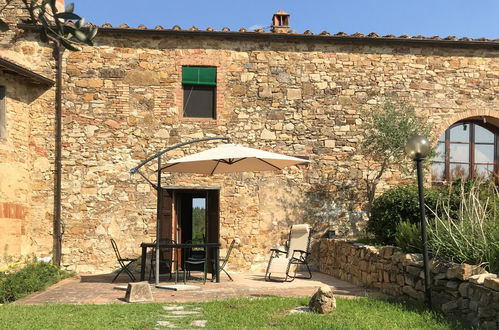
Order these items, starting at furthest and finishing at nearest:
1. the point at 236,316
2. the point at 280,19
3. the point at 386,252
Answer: the point at 280,19 < the point at 386,252 < the point at 236,316

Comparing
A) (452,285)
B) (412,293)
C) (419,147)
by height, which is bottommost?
(412,293)

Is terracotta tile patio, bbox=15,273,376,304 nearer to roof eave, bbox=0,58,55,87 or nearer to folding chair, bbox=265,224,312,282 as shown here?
folding chair, bbox=265,224,312,282

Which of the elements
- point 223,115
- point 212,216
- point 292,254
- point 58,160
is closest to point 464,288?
point 292,254

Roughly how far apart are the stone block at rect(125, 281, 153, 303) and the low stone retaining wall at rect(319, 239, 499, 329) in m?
3.20

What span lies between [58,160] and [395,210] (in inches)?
248

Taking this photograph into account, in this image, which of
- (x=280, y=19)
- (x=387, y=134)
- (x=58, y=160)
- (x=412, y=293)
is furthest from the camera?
(x=280, y=19)

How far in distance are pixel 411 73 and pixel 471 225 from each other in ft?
18.2

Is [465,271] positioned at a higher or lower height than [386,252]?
higher

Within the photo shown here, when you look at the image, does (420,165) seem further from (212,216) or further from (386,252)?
(212,216)

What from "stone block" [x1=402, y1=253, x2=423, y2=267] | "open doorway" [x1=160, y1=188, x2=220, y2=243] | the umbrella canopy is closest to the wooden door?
"open doorway" [x1=160, y1=188, x2=220, y2=243]

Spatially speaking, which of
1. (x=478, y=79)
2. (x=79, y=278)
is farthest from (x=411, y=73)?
(x=79, y=278)

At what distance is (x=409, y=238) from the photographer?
7039mm

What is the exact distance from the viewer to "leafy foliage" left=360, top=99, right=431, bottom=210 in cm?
1027

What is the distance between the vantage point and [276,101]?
34.9ft
